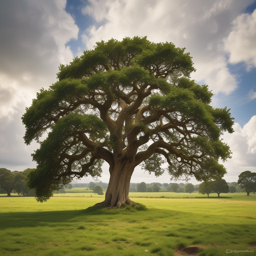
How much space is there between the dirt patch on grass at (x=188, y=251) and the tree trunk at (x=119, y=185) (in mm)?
12962

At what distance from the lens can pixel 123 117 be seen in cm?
2308

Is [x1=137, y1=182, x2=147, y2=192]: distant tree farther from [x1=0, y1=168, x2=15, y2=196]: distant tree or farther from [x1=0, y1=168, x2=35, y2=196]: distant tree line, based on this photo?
[x1=0, y1=168, x2=15, y2=196]: distant tree

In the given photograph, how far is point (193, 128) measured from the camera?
19.2m

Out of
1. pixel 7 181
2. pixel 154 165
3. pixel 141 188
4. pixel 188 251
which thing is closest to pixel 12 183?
pixel 7 181

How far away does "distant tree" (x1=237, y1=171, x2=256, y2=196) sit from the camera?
75.3 meters

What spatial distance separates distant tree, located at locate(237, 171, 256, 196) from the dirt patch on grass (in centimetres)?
8339

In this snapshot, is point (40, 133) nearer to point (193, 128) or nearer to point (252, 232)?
point (193, 128)

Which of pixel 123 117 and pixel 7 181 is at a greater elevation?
pixel 123 117

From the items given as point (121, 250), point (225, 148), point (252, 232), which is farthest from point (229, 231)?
point (225, 148)

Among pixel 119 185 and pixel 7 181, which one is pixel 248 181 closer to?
pixel 119 185

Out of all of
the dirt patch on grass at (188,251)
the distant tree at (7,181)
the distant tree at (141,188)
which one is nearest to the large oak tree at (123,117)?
the dirt patch on grass at (188,251)

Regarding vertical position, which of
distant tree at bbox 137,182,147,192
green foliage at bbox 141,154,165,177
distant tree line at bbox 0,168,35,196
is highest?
green foliage at bbox 141,154,165,177

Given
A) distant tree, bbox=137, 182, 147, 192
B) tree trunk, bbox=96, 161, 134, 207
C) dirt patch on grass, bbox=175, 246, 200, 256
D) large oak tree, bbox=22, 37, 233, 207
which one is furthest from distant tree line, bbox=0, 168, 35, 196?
distant tree, bbox=137, 182, 147, 192

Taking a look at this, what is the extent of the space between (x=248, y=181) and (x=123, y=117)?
248ft
